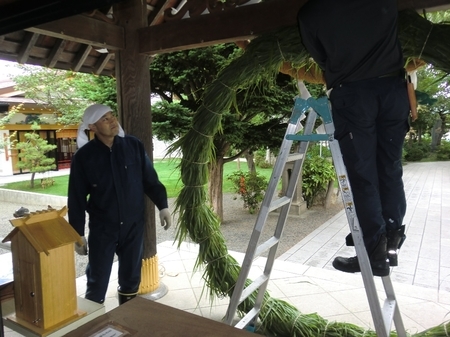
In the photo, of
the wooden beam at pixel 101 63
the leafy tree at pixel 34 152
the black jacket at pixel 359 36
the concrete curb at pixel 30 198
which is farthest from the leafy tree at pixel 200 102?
the leafy tree at pixel 34 152

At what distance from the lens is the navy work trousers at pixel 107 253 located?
7.14ft

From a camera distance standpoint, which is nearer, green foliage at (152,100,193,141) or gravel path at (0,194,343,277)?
green foliage at (152,100,193,141)

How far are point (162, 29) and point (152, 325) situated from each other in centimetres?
221

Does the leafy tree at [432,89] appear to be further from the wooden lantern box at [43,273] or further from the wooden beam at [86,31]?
the wooden beam at [86,31]

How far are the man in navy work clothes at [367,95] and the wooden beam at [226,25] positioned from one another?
46cm

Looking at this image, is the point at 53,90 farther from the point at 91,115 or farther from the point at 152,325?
the point at 152,325

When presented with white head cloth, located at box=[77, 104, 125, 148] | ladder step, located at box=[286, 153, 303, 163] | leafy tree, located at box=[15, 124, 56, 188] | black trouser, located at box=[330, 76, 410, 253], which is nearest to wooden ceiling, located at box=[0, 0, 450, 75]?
white head cloth, located at box=[77, 104, 125, 148]

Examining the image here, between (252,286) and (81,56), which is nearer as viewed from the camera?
(252,286)

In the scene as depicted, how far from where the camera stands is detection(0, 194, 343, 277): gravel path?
5465mm

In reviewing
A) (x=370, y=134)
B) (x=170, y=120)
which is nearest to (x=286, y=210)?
(x=370, y=134)

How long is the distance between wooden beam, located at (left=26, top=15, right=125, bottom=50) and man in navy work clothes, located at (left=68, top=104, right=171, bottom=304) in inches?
22.5

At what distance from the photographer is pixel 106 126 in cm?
215

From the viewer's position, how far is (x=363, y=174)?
1.46m

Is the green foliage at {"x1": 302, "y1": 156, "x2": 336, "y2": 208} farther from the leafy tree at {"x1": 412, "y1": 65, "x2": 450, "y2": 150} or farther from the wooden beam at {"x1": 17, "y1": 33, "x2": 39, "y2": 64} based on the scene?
the wooden beam at {"x1": 17, "y1": 33, "x2": 39, "y2": 64}
